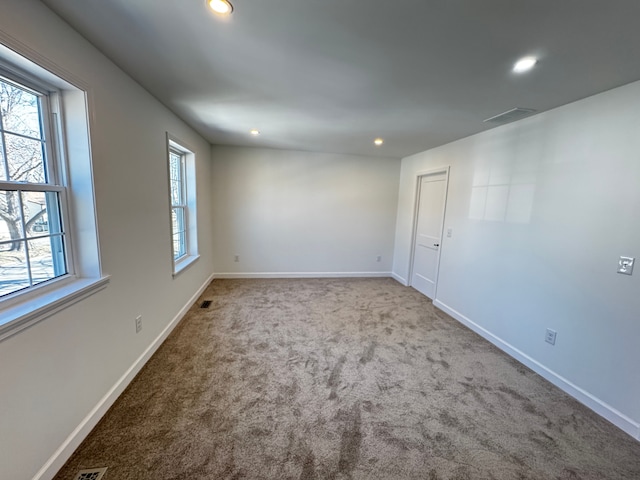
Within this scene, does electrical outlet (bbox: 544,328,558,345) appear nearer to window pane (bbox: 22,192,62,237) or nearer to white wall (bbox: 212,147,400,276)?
white wall (bbox: 212,147,400,276)

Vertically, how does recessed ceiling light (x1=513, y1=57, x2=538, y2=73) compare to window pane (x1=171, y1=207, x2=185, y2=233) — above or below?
above

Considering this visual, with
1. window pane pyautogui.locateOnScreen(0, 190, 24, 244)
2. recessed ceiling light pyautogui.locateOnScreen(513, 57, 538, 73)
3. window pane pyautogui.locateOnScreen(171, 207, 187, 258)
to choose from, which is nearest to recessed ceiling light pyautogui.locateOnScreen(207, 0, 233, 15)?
window pane pyautogui.locateOnScreen(0, 190, 24, 244)

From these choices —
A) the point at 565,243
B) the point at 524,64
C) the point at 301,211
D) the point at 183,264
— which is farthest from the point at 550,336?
the point at 183,264

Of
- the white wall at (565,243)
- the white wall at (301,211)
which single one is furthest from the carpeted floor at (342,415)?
the white wall at (301,211)

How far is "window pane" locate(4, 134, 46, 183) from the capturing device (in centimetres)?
127

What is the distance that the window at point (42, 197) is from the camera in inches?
49.1

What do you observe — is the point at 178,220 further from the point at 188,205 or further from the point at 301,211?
the point at 301,211

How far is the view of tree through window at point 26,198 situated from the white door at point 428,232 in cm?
407

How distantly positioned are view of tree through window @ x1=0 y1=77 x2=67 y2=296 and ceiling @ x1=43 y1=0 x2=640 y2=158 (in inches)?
21.3

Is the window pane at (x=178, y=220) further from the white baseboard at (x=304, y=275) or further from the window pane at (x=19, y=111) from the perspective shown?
the window pane at (x=19, y=111)

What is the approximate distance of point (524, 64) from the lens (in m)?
1.60

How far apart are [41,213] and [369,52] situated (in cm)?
211

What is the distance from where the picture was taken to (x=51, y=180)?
1.53 meters

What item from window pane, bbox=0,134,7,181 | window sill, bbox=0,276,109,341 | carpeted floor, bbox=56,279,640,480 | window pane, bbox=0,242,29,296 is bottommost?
carpeted floor, bbox=56,279,640,480
